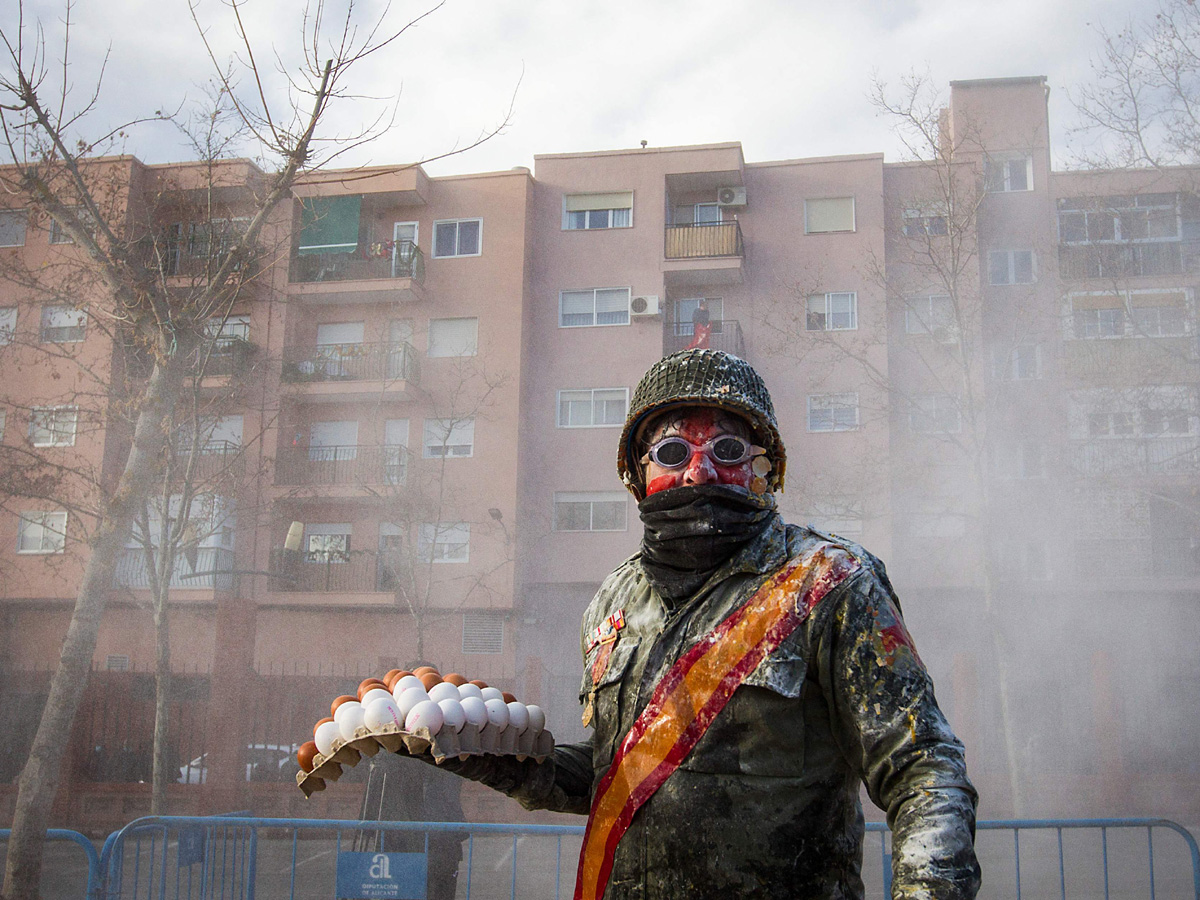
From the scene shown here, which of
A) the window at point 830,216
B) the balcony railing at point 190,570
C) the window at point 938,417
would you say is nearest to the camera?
the window at point 938,417

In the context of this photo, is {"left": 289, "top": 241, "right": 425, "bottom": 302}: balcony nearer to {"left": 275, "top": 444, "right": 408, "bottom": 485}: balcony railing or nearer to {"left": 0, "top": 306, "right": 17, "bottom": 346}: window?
{"left": 275, "top": 444, "right": 408, "bottom": 485}: balcony railing

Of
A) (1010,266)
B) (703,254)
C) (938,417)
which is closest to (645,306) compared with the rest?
(703,254)

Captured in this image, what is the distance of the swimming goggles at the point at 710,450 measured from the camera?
6.07ft

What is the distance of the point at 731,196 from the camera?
61.1 feet

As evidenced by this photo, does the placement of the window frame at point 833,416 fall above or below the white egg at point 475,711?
above

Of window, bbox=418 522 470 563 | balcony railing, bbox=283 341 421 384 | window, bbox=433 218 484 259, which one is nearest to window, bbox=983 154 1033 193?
window, bbox=433 218 484 259

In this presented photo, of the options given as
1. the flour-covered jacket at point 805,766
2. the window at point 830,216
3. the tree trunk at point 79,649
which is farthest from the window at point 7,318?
the flour-covered jacket at point 805,766

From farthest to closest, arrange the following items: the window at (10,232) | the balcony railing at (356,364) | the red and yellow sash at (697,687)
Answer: the balcony railing at (356,364)
the window at (10,232)
the red and yellow sash at (697,687)

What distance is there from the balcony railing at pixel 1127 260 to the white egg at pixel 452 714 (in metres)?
15.9

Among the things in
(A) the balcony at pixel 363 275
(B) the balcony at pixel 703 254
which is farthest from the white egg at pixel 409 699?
(B) the balcony at pixel 703 254

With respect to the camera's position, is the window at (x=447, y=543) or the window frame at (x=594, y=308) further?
the window frame at (x=594, y=308)

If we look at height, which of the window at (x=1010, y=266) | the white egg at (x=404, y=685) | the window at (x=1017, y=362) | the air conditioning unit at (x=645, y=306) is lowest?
the white egg at (x=404, y=685)

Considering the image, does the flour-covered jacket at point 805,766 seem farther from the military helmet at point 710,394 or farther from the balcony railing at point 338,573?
the balcony railing at point 338,573

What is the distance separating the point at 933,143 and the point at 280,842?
12.4m
